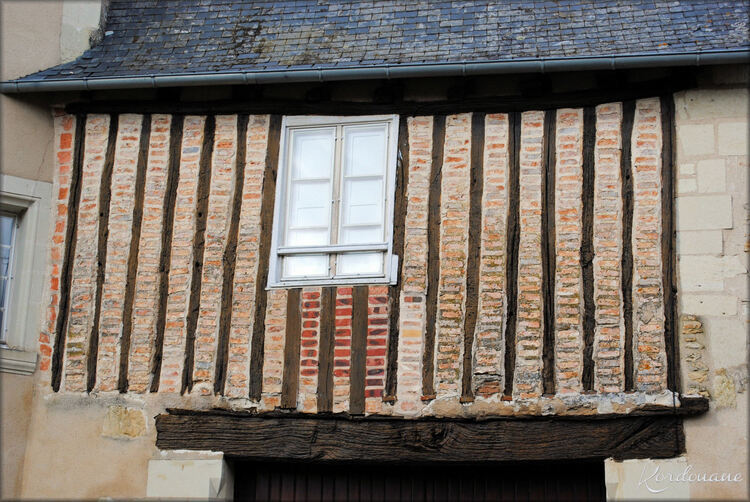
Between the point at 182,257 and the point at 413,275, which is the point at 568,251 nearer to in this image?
the point at 413,275

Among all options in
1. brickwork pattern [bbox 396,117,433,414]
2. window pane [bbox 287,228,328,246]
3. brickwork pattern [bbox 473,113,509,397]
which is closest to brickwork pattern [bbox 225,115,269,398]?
window pane [bbox 287,228,328,246]

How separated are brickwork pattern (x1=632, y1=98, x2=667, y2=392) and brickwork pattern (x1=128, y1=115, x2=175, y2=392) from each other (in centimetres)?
297

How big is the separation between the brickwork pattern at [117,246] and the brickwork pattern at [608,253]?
2.96 metres

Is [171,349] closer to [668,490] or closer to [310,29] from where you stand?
[310,29]

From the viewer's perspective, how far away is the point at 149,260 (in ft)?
23.9

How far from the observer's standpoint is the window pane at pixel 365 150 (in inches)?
287

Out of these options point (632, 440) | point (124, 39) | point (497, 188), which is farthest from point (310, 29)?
point (632, 440)

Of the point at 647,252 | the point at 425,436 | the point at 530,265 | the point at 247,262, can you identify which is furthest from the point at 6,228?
the point at 647,252

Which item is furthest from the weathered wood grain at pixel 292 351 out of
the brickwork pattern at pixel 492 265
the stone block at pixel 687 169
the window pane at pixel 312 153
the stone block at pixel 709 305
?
the stone block at pixel 687 169

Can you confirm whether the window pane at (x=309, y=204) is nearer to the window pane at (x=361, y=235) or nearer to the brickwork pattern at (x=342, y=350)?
the window pane at (x=361, y=235)

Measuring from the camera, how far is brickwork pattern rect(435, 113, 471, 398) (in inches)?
268

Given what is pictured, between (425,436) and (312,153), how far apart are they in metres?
1.98

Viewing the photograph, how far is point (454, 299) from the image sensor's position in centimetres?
692

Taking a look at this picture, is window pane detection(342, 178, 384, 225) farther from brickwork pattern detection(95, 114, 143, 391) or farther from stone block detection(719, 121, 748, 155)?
stone block detection(719, 121, 748, 155)
